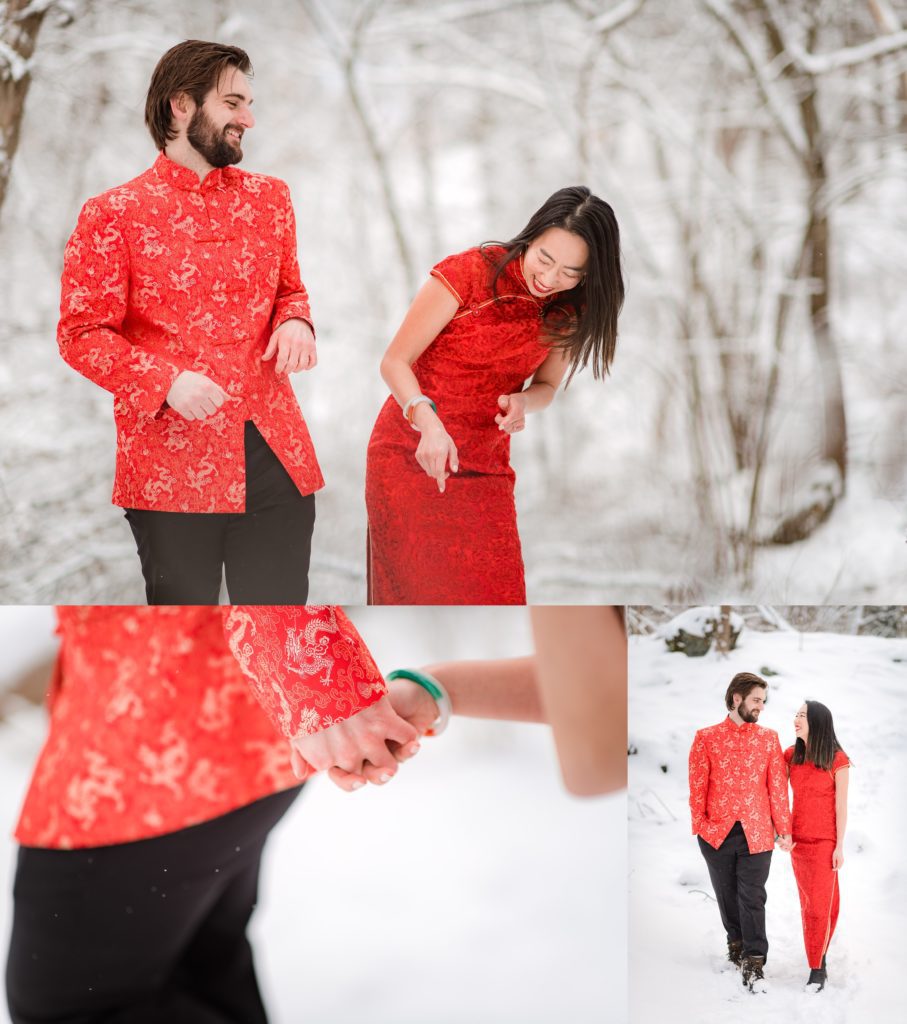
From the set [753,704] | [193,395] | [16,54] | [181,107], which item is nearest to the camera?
[753,704]

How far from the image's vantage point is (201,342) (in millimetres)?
2486

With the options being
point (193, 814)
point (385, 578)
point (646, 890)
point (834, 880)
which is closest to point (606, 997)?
point (646, 890)

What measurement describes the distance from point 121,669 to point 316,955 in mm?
631

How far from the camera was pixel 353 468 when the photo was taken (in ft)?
8.70

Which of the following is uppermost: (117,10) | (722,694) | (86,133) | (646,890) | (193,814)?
(117,10)

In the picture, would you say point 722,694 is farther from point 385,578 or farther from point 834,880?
point 385,578

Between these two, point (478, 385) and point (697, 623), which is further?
point (478, 385)

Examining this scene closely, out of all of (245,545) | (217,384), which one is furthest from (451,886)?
(217,384)

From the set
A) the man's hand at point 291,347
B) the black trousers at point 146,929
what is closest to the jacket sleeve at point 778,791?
the black trousers at point 146,929

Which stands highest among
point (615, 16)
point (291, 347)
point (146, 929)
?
point (615, 16)

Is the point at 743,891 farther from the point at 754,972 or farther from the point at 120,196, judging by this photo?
the point at 120,196

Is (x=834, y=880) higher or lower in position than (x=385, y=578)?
lower

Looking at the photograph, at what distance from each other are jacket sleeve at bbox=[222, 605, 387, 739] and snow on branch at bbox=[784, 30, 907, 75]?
176cm

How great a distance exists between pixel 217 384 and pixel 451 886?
Answer: 1.22m
